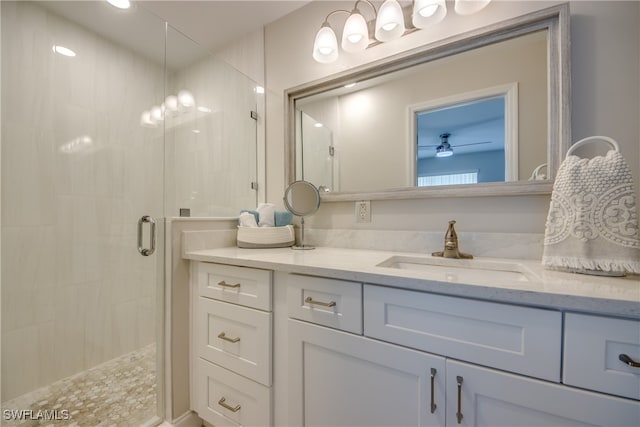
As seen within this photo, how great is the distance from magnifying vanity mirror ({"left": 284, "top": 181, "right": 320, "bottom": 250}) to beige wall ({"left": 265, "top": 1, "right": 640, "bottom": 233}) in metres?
0.14

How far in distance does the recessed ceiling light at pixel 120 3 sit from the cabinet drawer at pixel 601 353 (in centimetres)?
234

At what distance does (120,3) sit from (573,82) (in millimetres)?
2246

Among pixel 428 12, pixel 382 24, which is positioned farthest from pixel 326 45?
pixel 428 12

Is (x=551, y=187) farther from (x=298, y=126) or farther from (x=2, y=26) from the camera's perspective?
(x=2, y=26)

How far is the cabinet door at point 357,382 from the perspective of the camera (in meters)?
0.66

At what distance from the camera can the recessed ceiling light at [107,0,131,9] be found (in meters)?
1.42

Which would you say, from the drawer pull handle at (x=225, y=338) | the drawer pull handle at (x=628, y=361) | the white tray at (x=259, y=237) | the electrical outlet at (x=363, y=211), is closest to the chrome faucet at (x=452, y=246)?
the electrical outlet at (x=363, y=211)

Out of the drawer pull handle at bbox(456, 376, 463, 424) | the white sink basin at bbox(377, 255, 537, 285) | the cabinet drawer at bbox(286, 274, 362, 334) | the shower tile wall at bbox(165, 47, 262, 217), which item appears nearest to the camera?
the drawer pull handle at bbox(456, 376, 463, 424)

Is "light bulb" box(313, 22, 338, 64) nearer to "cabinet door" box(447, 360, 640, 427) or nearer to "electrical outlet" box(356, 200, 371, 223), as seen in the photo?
"electrical outlet" box(356, 200, 371, 223)

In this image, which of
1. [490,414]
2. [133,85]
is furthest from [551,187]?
[133,85]

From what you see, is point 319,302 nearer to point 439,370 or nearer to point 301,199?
point 439,370

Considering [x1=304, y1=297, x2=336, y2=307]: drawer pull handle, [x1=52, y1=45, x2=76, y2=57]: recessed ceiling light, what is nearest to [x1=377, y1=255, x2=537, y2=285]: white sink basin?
[x1=304, y1=297, x2=336, y2=307]: drawer pull handle

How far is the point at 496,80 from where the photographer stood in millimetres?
1031

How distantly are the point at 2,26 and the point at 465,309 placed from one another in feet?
7.53
